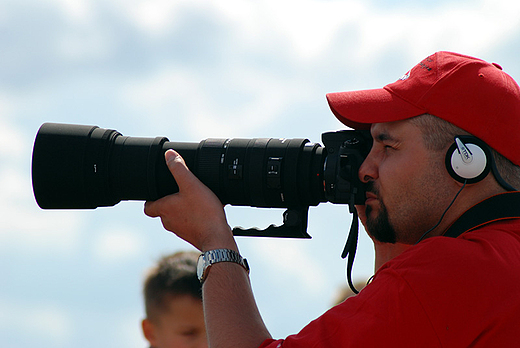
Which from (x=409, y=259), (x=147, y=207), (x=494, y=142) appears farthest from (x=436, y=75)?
(x=147, y=207)

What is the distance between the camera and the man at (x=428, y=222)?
6.56ft

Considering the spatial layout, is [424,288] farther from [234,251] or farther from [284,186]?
[284,186]

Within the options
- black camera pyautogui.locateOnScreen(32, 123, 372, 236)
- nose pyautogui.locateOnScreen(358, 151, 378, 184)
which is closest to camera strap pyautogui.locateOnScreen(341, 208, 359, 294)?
black camera pyautogui.locateOnScreen(32, 123, 372, 236)

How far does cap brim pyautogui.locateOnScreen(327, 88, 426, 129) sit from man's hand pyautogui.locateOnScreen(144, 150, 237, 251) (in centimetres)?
68

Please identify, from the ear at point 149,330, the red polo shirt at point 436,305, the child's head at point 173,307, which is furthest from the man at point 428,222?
the ear at point 149,330

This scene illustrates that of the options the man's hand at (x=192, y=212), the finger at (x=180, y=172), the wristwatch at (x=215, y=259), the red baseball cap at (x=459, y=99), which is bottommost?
the wristwatch at (x=215, y=259)

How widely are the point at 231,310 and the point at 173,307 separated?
6.09ft

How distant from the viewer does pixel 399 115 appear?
2.51m

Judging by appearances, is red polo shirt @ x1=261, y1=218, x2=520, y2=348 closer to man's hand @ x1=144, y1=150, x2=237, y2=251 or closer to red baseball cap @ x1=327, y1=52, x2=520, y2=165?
red baseball cap @ x1=327, y1=52, x2=520, y2=165

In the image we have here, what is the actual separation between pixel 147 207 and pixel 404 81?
134 cm

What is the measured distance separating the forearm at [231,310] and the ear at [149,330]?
173 centimetres

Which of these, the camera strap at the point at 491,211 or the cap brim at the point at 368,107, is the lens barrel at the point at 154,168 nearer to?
the cap brim at the point at 368,107

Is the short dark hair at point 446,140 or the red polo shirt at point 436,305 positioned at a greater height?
the short dark hair at point 446,140

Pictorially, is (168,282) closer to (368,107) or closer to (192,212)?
(192,212)
